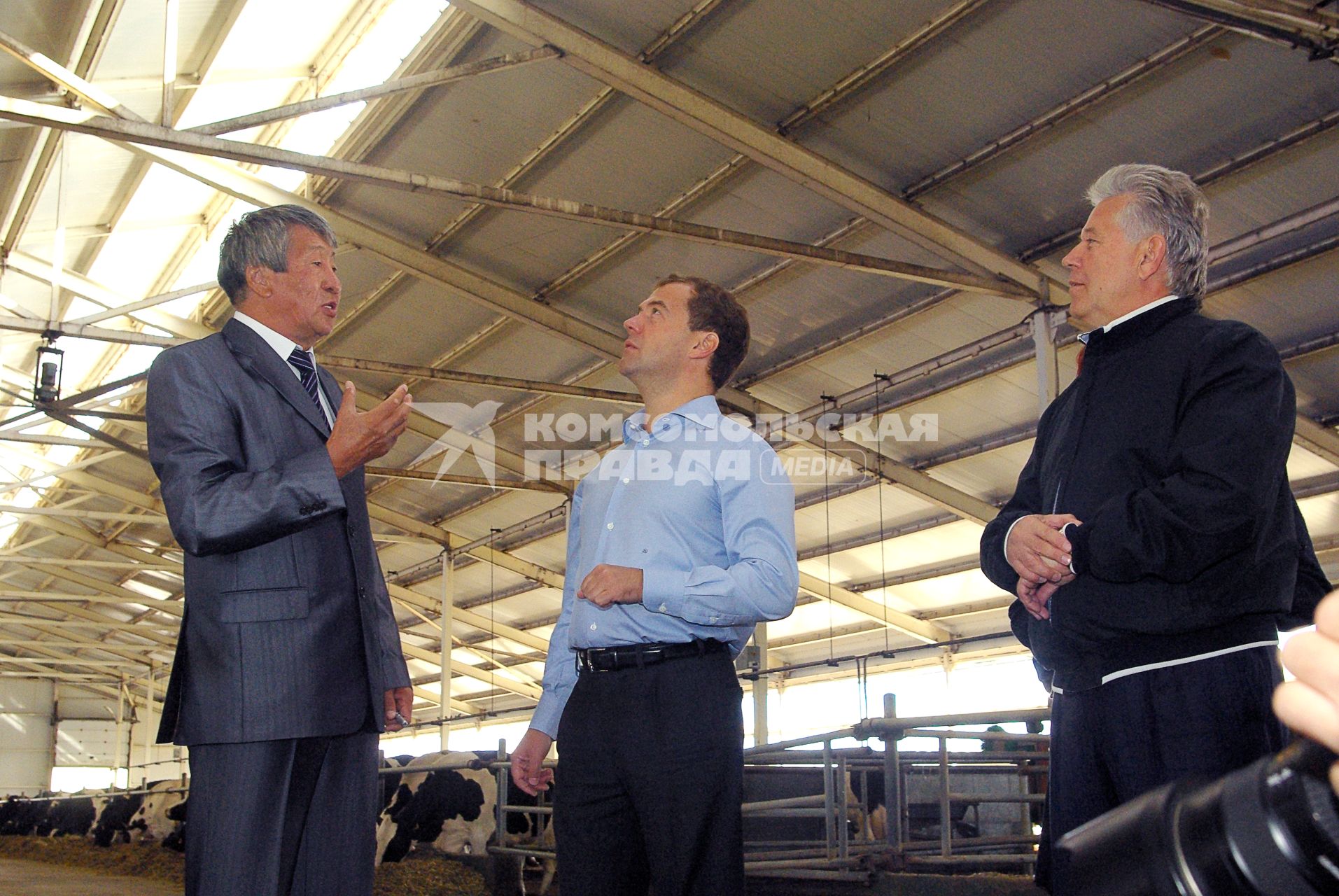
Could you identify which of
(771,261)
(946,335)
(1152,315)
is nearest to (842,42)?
(771,261)

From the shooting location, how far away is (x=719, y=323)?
241cm

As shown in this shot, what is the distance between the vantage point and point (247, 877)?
67.3 inches

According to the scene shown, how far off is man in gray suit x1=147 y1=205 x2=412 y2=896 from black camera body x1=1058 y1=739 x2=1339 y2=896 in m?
1.42

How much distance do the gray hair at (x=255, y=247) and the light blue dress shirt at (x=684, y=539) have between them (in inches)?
Result: 26.9

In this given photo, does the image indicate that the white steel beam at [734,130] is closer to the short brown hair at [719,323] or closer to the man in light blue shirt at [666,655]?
the short brown hair at [719,323]

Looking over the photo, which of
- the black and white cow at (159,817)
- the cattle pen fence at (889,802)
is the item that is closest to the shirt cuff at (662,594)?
the cattle pen fence at (889,802)

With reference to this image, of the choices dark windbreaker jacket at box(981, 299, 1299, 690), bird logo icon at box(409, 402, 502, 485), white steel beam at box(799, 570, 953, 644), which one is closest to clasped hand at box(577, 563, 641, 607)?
dark windbreaker jacket at box(981, 299, 1299, 690)

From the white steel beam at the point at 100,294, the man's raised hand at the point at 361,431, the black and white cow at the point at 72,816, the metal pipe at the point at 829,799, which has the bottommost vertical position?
the black and white cow at the point at 72,816

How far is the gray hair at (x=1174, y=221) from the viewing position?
6.19 ft

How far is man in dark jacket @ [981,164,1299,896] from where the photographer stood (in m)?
1.58

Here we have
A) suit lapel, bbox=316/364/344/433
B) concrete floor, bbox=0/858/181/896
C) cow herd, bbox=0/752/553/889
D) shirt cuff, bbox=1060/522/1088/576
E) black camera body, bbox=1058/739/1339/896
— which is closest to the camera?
black camera body, bbox=1058/739/1339/896

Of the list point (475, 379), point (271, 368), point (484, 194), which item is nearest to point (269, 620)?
point (271, 368)

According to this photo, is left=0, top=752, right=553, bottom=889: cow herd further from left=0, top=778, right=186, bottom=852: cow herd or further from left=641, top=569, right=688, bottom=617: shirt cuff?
left=641, top=569, right=688, bottom=617: shirt cuff

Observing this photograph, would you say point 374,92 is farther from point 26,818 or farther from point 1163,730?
point 26,818
